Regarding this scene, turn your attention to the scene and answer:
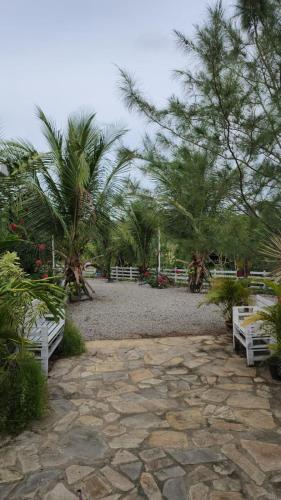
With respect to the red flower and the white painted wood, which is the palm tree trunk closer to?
the red flower

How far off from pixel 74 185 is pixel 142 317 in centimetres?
320

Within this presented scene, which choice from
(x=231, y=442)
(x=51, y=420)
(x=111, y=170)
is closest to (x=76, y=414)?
(x=51, y=420)

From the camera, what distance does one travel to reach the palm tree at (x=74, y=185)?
24.7 feet

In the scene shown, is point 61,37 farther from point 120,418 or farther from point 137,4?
point 120,418

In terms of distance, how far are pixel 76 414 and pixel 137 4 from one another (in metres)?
6.37

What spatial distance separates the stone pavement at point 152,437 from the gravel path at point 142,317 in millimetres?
1604

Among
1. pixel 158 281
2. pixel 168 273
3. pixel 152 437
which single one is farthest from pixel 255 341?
pixel 168 273

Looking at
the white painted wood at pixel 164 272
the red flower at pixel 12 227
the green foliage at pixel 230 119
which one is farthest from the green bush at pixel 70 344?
the white painted wood at pixel 164 272

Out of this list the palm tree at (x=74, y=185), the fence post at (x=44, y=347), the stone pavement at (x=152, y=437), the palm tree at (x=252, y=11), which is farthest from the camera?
the palm tree at (x=74, y=185)

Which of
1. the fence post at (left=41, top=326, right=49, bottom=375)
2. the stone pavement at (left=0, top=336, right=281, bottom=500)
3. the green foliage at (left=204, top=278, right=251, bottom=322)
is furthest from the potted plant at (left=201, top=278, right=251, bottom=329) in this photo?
the fence post at (left=41, top=326, right=49, bottom=375)

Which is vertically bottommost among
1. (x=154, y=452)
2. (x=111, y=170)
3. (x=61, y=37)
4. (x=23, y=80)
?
(x=154, y=452)

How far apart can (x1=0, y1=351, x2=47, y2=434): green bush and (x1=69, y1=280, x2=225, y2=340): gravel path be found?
2.65m

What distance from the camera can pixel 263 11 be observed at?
329 cm

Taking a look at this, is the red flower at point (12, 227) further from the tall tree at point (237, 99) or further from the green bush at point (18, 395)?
the green bush at point (18, 395)
